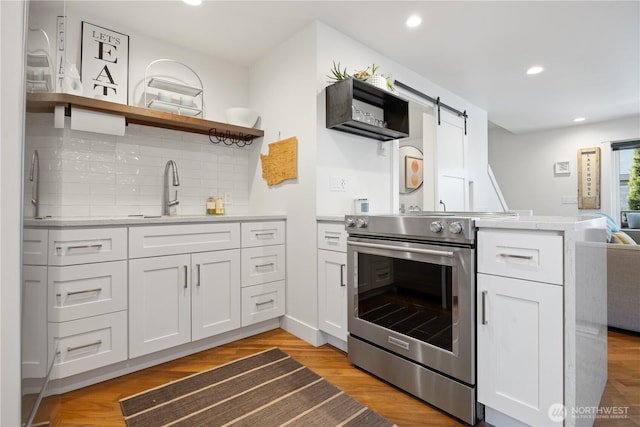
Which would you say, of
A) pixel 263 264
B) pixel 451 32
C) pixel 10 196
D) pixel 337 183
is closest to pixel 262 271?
pixel 263 264

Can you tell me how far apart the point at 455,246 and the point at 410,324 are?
20.3 inches

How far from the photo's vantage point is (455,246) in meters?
1.45

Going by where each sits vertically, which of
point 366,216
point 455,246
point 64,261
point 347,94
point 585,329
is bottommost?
point 585,329

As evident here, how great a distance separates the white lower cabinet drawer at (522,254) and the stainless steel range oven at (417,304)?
0.20ft

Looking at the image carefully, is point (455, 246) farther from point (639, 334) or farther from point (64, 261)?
point (639, 334)

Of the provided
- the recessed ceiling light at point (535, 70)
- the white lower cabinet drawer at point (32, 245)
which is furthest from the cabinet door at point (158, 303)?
the recessed ceiling light at point (535, 70)

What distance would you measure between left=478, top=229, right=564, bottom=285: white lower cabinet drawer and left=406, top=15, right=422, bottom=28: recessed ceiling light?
5.93 feet

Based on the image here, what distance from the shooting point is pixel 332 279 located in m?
2.18

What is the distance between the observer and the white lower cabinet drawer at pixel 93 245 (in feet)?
5.34

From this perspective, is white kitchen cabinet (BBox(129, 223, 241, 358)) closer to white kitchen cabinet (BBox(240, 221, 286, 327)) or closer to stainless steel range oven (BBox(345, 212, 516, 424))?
white kitchen cabinet (BBox(240, 221, 286, 327))

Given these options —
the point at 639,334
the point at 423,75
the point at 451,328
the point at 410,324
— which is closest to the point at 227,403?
the point at 410,324

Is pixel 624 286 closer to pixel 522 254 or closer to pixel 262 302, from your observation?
pixel 522 254

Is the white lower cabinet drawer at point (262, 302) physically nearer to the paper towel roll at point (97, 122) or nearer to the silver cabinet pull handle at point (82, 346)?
the silver cabinet pull handle at point (82, 346)

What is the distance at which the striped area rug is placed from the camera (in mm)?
1448
